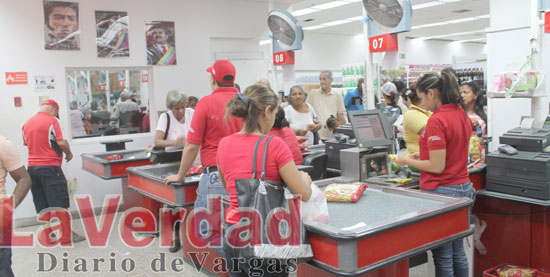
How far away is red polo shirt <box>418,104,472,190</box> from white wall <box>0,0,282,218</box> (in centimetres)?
445

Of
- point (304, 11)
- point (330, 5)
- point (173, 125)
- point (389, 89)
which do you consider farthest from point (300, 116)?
point (304, 11)

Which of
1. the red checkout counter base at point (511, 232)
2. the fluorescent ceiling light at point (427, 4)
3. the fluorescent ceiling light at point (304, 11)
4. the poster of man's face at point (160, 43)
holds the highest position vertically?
the fluorescent ceiling light at point (427, 4)

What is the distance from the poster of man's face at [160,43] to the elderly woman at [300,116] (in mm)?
2282

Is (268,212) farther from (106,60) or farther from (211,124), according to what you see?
(106,60)

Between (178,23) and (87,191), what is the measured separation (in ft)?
9.06

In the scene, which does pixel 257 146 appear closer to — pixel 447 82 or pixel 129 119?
pixel 447 82

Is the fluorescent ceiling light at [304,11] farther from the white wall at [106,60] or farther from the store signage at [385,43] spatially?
the store signage at [385,43]

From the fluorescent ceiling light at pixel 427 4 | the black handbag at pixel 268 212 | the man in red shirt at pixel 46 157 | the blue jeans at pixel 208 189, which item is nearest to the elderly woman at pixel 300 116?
the blue jeans at pixel 208 189

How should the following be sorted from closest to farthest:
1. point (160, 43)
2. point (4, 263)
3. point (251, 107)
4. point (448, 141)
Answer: point (251, 107) < point (4, 263) < point (448, 141) < point (160, 43)

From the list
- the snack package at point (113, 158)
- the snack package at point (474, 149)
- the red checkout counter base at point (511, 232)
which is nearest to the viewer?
the red checkout counter base at point (511, 232)

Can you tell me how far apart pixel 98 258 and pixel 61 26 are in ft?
10.4

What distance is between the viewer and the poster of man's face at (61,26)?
19.4ft

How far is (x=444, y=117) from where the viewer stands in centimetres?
267

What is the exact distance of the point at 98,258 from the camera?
454 cm
